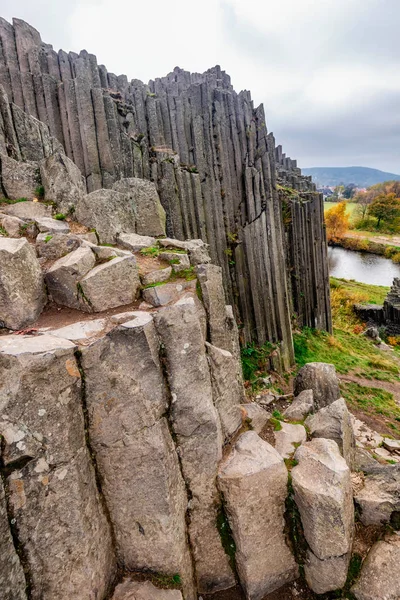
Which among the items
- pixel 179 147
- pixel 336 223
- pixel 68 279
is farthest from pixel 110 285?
pixel 336 223

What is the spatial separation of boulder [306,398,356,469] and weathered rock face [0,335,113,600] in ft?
11.6

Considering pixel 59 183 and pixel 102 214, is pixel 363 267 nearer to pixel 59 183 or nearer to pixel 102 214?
pixel 102 214

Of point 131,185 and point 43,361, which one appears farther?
point 131,185

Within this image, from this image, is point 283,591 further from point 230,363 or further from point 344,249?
point 344,249

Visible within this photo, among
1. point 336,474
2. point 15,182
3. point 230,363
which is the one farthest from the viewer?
point 15,182

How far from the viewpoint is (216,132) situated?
11.1m

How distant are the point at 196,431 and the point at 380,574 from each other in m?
2.74

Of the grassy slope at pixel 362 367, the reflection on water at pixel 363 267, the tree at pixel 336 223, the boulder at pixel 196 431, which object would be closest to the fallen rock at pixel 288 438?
the boulder at pixel 196 431

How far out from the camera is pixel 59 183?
5.57 meters

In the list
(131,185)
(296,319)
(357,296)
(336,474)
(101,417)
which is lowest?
(357,296)

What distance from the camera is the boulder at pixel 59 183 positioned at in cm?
555

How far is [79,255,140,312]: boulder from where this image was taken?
394 centimetres

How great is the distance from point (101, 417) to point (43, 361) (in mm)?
892

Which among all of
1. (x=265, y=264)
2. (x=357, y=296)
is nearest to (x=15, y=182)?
(x=265, y=264)
